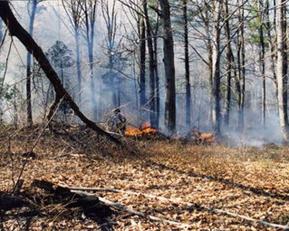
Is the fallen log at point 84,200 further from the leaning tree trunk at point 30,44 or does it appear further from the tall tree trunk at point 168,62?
the tall tree trunk at point 168,62

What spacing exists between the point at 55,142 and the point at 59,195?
5693 millimetres

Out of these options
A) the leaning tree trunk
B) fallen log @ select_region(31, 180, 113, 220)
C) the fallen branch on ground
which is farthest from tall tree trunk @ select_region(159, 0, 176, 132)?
fallen log @ select_region(31, 180, 113, 220)

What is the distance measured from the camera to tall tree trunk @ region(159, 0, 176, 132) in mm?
18016

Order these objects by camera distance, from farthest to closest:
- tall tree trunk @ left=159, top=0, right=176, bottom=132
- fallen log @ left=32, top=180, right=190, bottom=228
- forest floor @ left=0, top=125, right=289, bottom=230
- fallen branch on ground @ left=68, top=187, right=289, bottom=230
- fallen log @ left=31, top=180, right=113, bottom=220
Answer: tall tree trunk @ left=159, top=0, right=176, bottom=132, fallen log @ left=31, top=180, right=113, bottom=220, fallen log @ left=32, top=180, right=190, bottom=228, forest floor @ left=0, top=125, right=289, bottom=230, fallen branch on ground @ left=68, top=187, right=289, bottom=230

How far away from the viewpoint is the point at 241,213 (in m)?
7.55

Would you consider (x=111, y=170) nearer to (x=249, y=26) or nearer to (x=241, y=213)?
(x=241, y=213)

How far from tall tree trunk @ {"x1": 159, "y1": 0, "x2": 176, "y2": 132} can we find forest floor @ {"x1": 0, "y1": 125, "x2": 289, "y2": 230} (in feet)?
15.9

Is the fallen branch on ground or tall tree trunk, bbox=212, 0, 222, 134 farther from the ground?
tall tree trunk, bbox=212, 0, 222, 134

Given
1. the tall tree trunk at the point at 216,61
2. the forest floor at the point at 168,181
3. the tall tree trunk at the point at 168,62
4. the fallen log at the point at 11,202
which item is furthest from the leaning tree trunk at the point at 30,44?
the tall tree trunk at the point at 216,61

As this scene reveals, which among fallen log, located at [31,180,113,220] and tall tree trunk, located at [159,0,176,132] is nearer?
fallen log, located at [31,180,113,220]

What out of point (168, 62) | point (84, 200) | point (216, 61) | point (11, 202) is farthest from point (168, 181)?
point (216, 61)

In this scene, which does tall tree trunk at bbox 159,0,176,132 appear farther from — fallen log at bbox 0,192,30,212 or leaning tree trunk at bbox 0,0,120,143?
fallen log at bbox 0,192,30,212

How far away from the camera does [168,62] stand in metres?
18.3

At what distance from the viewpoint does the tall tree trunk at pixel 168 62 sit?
709 inches
